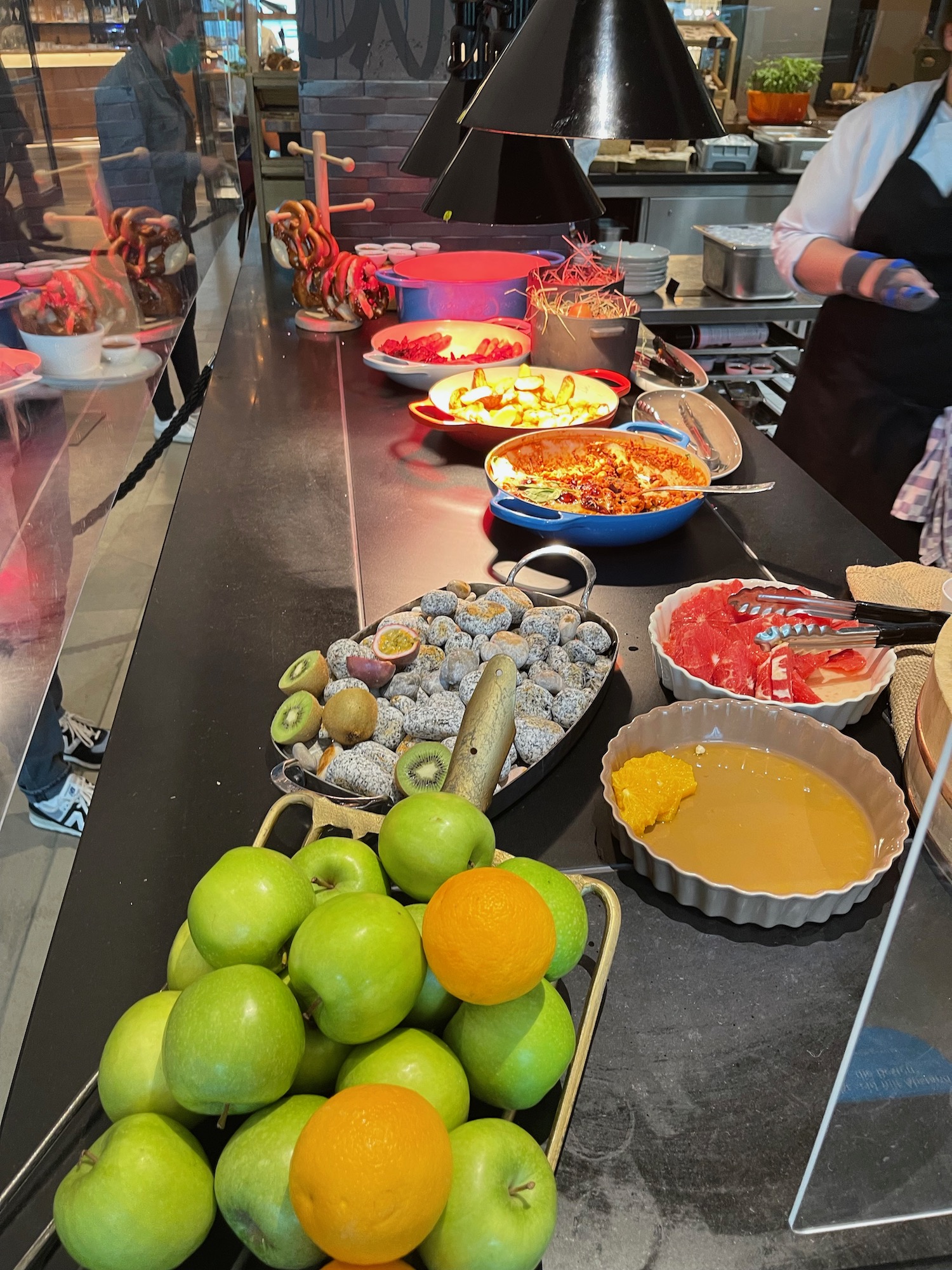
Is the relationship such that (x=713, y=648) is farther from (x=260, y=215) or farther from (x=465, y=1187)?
(x=260, y=215)

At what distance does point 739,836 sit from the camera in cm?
86

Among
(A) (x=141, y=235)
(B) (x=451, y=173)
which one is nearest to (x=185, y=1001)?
(B) (x=451, y=173)

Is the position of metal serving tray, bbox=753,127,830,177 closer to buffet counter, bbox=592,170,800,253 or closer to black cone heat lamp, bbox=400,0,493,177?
buffet counter, bbox=592,170,800,253

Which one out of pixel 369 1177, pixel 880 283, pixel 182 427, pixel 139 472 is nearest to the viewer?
pixel 369 1177

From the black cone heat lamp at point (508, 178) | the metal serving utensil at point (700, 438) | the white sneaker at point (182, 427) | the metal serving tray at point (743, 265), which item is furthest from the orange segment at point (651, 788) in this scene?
the white sneaker at point (182, 427)

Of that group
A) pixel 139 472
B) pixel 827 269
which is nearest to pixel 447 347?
pixel 827 269

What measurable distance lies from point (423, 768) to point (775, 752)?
1.30ft

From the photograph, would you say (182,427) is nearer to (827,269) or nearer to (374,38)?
(374,38)

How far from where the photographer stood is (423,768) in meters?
0.85

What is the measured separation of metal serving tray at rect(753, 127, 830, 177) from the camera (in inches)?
161

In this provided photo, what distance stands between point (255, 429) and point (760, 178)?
3.36 meters

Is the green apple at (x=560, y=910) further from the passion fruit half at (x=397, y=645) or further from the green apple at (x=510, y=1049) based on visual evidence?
the passion fruit half at (x=397, y=645)

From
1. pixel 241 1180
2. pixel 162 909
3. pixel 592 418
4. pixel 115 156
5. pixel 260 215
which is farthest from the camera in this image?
pixel 260 215

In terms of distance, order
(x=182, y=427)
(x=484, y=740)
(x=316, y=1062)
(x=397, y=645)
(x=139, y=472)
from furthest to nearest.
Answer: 1. (x=182, y=427)
2. (x=139, y=472)
3. (x=397, y=645)
4. (x=484, y=740)
5. (x=316, y=1062)
